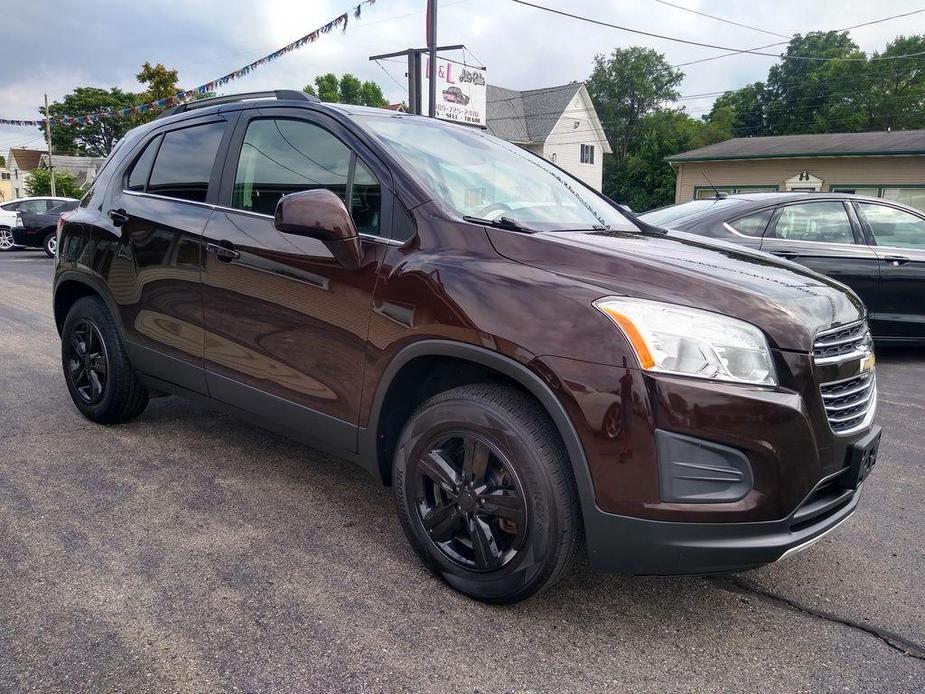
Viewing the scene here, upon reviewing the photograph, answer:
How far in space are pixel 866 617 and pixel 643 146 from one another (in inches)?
2072

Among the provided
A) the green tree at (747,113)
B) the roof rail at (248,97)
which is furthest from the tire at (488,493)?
the green tree at (747,113)

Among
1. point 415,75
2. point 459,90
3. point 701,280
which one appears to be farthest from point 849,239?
point 459,90

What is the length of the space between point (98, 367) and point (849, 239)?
19.7 ft

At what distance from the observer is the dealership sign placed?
26.0 meters

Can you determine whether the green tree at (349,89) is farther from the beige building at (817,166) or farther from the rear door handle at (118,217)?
the rear door handle at (118,217)

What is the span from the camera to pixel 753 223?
20.4 feet

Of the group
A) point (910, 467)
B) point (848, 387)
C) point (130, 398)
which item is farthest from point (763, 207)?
point (130, 398)

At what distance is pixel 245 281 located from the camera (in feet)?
10.4

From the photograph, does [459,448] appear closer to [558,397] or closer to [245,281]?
[558,397]

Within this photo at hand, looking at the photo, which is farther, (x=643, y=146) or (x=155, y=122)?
(x=643, y=146)

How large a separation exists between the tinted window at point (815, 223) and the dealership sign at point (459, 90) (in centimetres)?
2044

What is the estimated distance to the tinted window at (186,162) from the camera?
11.6ft

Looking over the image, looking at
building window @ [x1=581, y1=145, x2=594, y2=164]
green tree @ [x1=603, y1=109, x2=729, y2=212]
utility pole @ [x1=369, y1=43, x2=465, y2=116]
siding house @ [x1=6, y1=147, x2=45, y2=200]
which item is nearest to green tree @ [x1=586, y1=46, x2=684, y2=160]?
green tree @ [x1=603, y1=109, x2=729, y2=212]

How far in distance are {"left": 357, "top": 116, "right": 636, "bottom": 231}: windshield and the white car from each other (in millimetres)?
17987
